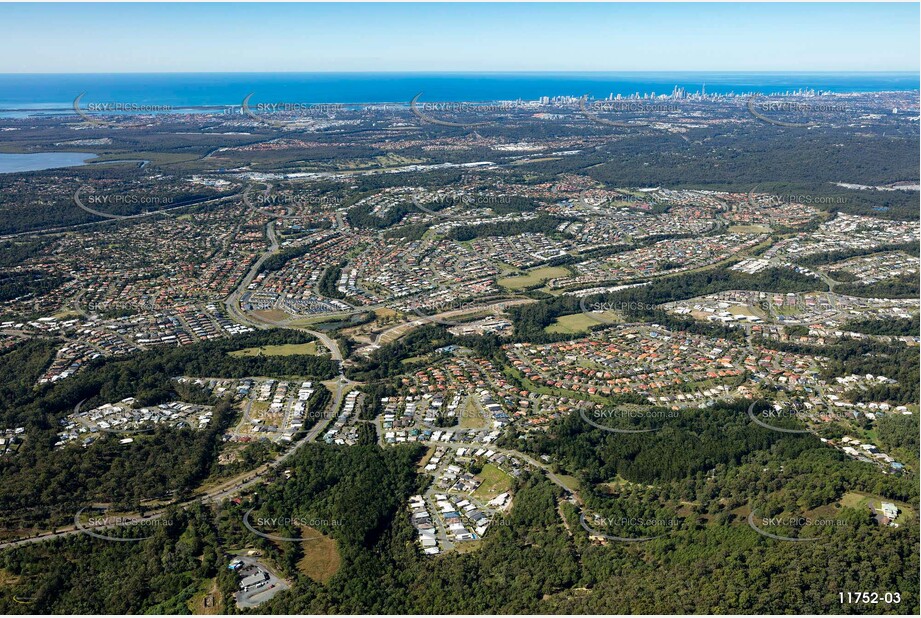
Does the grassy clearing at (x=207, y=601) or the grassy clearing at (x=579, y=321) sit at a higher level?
the grassy clearing at (x=579, y=321)

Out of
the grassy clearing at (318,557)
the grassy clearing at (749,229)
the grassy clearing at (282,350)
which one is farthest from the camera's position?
the grassy clearing at (749,229)

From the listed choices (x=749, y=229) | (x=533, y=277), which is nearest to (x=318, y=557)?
(x=533, y=277)

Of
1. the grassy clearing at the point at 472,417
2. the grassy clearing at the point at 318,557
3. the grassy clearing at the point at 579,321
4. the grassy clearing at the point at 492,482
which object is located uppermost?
the grassy clearing at the point at 579,321

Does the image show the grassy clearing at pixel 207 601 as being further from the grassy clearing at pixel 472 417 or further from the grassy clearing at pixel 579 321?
the grassy clearing at pixel 579 321

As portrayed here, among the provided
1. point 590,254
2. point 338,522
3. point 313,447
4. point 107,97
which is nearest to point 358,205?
point 590,254

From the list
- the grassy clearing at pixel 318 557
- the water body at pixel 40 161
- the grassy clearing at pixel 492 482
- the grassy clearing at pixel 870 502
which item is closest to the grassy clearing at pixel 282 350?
the grassy clearing at pixel 492 482

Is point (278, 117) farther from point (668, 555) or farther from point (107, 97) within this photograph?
point (668, 555)
